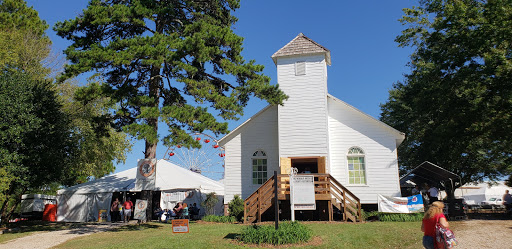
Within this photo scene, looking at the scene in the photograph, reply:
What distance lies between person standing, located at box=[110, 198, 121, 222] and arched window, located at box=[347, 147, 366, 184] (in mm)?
13700

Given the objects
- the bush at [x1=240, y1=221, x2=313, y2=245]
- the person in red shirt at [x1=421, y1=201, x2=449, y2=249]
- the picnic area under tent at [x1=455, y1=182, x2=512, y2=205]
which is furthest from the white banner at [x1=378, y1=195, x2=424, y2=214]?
the picnic area under tent at [x1=455, y1=182, x2=512, y2=205]

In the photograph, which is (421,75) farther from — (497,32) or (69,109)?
(69,109)

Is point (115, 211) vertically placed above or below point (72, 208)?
below

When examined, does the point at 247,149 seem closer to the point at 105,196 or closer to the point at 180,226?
the point at 180,226

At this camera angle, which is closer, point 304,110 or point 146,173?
point 146,173

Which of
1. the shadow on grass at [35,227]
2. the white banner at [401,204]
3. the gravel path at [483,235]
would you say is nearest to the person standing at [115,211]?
the shadow on grass at [35,227]

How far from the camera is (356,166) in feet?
58.9

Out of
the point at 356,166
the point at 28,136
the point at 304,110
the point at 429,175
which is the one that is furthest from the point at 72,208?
the point at 429,175

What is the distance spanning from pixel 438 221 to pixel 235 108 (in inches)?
371

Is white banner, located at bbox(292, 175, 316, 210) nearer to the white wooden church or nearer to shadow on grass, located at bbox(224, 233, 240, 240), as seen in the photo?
shadow on grass, located at bbox(224, 233, 240, 240)

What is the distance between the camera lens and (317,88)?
17672mm

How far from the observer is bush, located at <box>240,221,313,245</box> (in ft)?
31.0

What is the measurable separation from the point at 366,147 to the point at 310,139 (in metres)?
3.12

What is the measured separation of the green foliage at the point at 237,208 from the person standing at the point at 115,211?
8.02 meters
